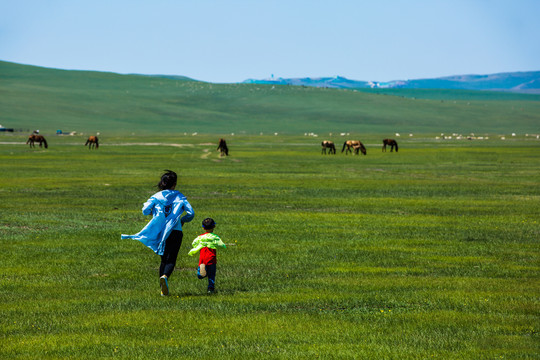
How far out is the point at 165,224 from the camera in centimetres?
1270

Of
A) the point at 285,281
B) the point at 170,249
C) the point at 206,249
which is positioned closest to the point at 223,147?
the point at 285,281

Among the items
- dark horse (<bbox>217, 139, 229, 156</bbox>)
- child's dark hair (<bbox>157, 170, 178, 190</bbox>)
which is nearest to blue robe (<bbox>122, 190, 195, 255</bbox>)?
child's dark hair (<bbox>157, 170, 178, 190</bbox>)

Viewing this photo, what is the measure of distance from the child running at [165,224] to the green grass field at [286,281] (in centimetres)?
59

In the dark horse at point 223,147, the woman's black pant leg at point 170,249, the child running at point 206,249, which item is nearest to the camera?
the woman's black pant leg at point 170,249

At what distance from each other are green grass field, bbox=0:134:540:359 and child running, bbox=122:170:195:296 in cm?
59

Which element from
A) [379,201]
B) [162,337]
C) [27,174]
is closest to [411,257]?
[162,337]

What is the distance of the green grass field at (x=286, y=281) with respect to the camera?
9.88 meters

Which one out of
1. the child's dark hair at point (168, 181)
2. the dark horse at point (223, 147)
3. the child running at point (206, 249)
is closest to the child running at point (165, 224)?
the child's dark hair at point (168, 181)

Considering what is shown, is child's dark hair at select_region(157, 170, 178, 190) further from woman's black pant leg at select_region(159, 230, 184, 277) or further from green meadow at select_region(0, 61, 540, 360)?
green meadow at select_region(0, 61, 540, 360)

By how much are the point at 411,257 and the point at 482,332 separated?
661cm

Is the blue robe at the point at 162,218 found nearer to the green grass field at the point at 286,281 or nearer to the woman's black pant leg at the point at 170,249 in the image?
the woman's black pant leg at the point at 170,249

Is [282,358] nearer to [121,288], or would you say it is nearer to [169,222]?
[169,222]

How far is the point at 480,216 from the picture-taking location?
998 inches

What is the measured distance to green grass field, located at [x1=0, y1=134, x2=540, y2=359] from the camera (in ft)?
32.4
